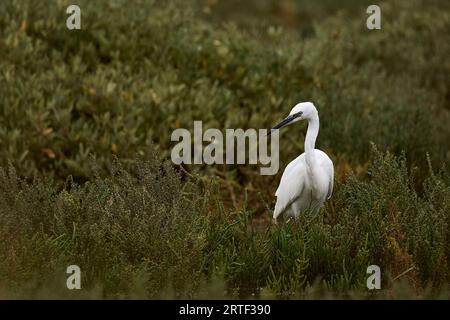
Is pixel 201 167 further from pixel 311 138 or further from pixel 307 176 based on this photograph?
pixel 311 138

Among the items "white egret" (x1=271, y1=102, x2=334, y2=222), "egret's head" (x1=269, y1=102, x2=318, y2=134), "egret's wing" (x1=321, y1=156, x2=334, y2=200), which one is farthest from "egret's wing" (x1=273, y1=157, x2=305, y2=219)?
"egret's head" (x1=269, y1=102, x2=318, y2=134)

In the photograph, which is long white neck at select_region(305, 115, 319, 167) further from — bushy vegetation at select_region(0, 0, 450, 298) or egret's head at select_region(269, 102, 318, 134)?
bushy vegetation at select_region(0, 0, 450, 298)

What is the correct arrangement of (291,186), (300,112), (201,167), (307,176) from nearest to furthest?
(300,112) < (307,176) < (291,186) < (201,167)

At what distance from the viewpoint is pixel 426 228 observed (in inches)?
236

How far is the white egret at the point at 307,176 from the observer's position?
7.12 metres

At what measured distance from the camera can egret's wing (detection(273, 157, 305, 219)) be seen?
24.2 feet

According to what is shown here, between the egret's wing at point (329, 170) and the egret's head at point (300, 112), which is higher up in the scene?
the egret's head at point (300, 112)

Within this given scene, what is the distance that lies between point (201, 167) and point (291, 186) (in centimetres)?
215

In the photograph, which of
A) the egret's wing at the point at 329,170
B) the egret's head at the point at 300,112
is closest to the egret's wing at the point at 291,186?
the egret's wing at the point at 329,170

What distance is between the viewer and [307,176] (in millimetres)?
7309

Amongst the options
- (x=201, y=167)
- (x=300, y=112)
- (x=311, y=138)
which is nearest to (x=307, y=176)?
(x=311, y=138)

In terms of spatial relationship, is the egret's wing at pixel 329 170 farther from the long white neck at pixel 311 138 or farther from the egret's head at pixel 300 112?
the egret's head at pixel 300 112
